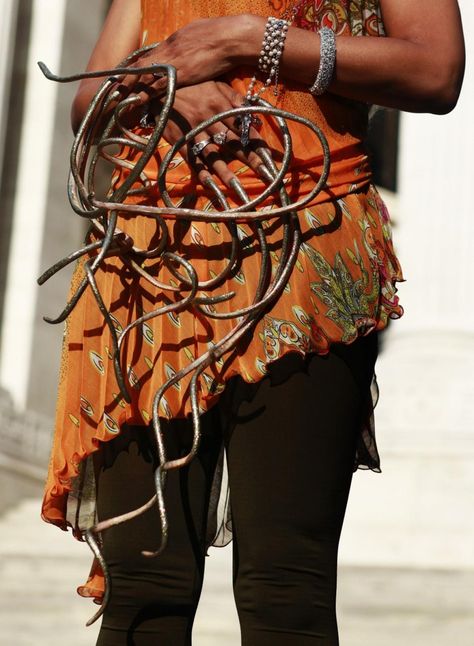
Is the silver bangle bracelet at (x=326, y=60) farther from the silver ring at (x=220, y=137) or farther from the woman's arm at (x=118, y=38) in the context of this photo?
the woman's arm at (x=118, y=38)

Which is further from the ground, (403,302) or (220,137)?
(220,137)

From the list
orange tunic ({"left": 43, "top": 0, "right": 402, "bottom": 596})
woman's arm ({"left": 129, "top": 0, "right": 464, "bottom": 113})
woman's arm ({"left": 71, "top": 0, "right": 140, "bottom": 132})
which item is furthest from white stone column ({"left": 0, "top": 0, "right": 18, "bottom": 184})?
woman's arm ({"left": 129, "top": 0, "right": 464, "bottom": 113})

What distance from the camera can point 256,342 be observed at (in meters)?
1.84

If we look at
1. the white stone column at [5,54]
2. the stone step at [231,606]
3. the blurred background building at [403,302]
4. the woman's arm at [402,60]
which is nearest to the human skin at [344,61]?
the woman's arm at [402,60]

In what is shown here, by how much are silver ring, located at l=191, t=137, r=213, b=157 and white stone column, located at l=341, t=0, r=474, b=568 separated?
5973 mm

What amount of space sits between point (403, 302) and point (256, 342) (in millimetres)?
8196

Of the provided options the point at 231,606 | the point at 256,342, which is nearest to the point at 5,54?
the point at 231,606

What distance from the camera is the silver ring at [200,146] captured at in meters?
1.88

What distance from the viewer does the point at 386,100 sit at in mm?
1897

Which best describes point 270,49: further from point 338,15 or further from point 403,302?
point 403,302

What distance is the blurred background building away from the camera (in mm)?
8109

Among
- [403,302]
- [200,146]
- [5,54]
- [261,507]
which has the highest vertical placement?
[200,146]

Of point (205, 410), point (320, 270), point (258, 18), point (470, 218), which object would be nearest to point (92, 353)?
point (205, 410)

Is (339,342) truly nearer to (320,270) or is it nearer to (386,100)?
(320,270)
